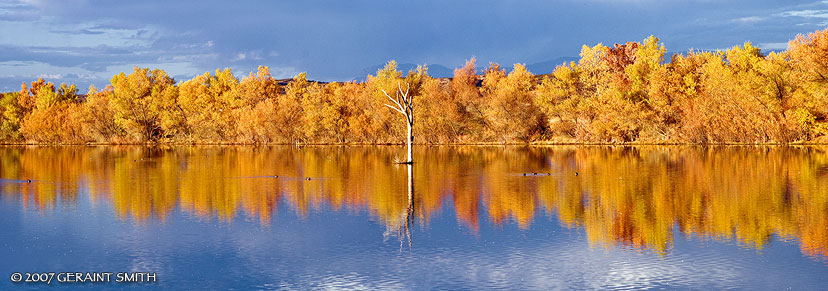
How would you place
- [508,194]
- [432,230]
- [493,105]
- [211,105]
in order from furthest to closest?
[211,105]
[493,105]
[508,194]
[432,230]

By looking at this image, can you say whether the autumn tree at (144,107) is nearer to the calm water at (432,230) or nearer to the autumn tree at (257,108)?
the autumn tree at (257,108)

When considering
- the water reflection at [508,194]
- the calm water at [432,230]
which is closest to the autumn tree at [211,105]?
the water reflection at [508,194]

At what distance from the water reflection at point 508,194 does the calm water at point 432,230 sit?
0.34ft

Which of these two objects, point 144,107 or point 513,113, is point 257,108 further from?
point 513,113

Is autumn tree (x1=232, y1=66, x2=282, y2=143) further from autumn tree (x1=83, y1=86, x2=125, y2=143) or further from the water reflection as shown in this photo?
the water reflection

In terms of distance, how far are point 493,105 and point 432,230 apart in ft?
196

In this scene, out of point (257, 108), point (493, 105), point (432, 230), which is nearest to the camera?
point (432, 230)

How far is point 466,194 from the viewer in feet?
85.1

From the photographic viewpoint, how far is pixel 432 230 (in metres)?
18.0

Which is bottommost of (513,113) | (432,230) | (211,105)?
(432,230)

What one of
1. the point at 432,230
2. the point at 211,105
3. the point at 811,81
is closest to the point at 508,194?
the point at 432,230

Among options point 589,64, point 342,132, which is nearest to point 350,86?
point 342,132

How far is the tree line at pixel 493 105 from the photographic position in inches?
2506

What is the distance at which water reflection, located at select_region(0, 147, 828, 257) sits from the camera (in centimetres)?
1828
